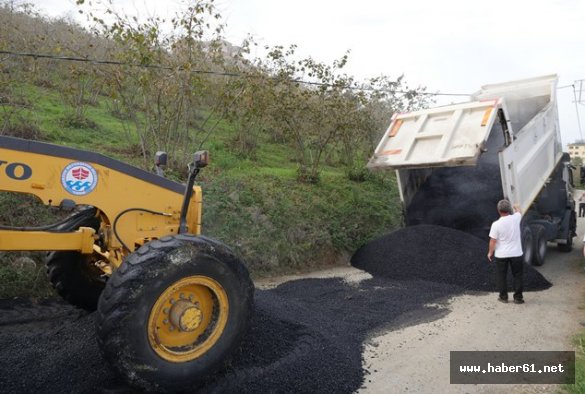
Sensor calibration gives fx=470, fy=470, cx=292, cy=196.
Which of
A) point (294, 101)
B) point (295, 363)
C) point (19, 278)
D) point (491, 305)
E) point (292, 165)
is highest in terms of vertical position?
point (294, 101)

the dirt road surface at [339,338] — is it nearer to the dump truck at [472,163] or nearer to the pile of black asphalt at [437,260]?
the pile of black asphalt at [437,260]

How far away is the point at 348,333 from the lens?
4711mm

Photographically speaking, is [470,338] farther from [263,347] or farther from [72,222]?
[72,222]

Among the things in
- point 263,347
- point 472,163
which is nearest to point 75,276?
point 263,347

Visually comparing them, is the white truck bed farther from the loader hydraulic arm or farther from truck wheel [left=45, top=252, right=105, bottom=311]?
truck wheel [left=45, top=252, right=105, bottom=311]

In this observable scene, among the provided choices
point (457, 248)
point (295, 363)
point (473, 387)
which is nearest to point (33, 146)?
point (295, 363)

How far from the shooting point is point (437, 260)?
720 centimetres

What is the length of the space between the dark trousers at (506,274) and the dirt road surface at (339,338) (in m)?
0.19

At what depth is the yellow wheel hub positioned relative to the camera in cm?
312

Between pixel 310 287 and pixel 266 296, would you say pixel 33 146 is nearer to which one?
pixel 266 296

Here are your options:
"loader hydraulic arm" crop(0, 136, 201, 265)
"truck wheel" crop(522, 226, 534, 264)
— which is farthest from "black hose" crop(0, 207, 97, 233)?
"truck wheel" crop(522, 226, 534, 264)

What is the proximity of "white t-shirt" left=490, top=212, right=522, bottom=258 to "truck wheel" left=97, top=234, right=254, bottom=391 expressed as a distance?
13.9 feet

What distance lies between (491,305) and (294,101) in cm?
611

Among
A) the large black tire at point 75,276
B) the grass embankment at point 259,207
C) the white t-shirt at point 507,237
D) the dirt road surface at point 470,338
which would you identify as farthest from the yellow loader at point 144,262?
the white t-shirt at point 507,237
